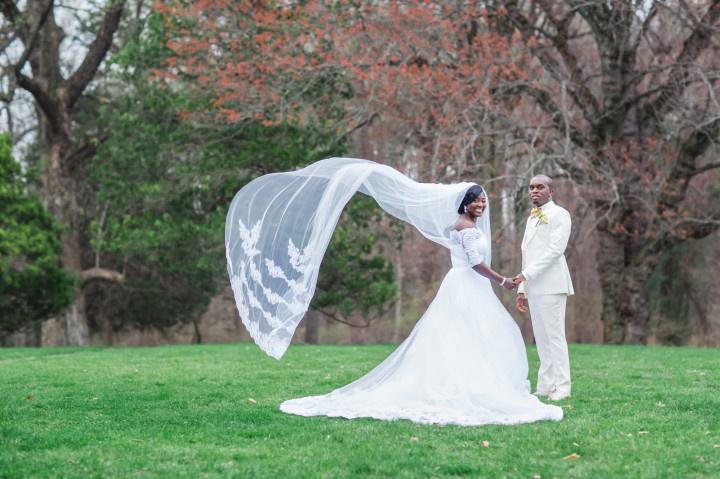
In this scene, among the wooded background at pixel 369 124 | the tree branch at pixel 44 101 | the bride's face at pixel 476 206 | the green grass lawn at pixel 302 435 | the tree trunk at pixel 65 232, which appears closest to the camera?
the green grass lawn at pixel 302 435

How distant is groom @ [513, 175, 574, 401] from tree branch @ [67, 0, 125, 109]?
20739 millimetres

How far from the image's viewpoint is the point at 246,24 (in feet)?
68.8

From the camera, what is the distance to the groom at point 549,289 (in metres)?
9.15

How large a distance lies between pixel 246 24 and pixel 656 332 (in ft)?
57.6

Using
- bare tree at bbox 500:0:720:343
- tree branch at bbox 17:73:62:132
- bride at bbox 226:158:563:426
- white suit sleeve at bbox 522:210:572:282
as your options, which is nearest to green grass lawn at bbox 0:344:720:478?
bride at bbox 226:158:563:426

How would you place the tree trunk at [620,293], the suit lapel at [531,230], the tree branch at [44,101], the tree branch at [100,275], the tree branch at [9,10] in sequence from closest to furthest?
the suit lapel at [531,230] → the tree trunk at [620,293] → the tree branch at [9,10] → the tree branch at [44,101] → the tree branch at [100,275]

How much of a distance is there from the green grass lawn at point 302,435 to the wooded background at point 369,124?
29.0ft

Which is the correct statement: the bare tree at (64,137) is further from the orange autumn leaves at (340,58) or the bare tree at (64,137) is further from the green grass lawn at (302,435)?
the green grass lawn at (302,435)

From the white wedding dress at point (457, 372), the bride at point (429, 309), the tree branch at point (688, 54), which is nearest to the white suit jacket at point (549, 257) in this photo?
the bride at point (429, 309)

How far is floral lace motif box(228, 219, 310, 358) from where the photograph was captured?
27.5ft

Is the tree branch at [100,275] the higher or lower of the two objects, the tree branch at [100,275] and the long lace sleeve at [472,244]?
Answer: the higher

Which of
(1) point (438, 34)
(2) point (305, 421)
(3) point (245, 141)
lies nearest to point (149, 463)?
(2) point (305, 421)

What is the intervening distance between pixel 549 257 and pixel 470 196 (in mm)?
1168

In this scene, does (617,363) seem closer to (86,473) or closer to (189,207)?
(86,473)
